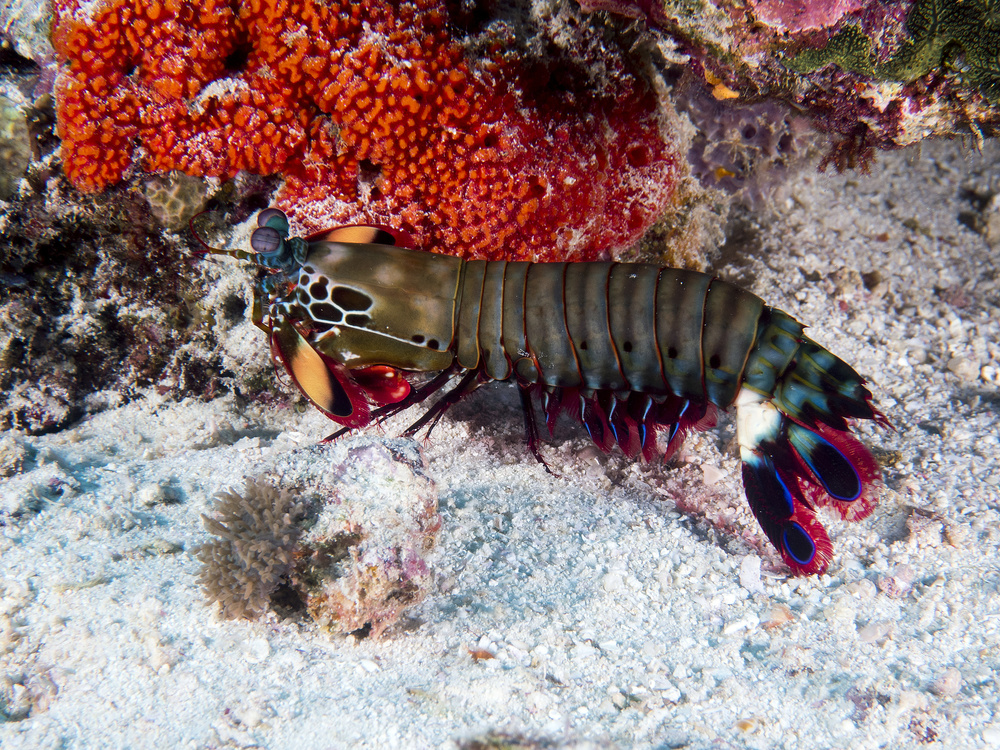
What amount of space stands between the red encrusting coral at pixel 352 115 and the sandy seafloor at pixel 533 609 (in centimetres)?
104

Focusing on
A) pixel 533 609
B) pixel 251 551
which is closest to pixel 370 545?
pixel 251 551

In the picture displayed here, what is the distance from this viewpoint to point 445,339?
115 inches

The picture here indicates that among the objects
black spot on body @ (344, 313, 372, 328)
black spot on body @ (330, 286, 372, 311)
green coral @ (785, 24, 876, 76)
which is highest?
green coral @ (785, 24, 876, 76)

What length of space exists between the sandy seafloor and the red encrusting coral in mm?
1043

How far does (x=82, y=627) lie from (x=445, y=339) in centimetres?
182

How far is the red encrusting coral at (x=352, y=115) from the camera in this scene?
2730mm

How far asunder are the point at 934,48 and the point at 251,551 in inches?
127

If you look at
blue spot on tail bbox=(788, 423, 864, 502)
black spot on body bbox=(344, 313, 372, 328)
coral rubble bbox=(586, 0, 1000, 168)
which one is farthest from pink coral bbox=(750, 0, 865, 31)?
black spot on body bbox=(344, 313, 372, 328)

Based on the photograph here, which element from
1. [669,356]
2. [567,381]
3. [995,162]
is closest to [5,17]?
[567,381]

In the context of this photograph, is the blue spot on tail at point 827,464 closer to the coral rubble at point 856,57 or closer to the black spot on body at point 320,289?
the coral rubble at point 856,57

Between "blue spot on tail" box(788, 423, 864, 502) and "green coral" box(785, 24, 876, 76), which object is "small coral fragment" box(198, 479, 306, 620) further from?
"green coral" box(785, 24, 876, 76)

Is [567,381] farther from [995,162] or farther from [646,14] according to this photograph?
[995,162]

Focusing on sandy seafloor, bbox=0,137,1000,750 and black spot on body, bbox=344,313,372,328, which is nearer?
sandy seafloor, bbox=0,137,1000,750

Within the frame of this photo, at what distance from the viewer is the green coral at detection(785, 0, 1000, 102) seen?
2.21 metres
